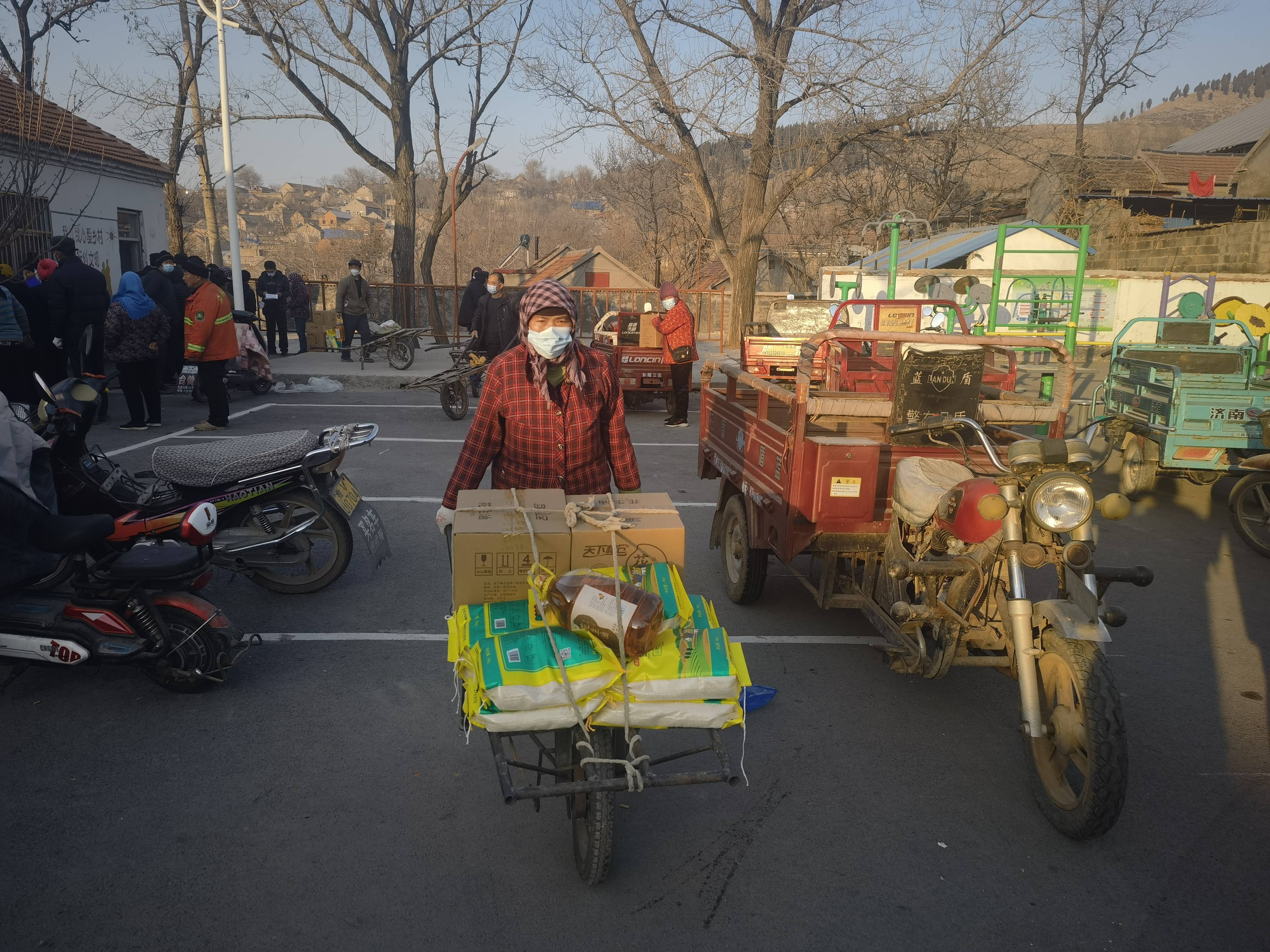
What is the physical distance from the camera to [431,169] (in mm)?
37750

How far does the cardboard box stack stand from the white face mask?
2.25ft

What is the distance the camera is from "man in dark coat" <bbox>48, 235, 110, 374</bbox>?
36.2ft

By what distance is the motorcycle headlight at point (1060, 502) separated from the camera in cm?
341

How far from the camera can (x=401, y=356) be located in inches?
684

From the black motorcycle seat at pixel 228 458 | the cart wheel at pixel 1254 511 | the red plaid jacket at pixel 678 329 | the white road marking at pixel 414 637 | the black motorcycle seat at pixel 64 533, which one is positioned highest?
the red plaid jacket at pixel 678 329

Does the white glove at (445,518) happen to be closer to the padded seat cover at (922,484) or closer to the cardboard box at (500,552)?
the cardboard box at (500,552)

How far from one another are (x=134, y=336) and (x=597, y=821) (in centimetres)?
1000

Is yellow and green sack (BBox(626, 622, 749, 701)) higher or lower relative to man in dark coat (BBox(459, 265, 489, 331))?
lower

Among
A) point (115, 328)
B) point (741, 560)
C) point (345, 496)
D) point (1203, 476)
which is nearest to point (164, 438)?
point (115, 328)

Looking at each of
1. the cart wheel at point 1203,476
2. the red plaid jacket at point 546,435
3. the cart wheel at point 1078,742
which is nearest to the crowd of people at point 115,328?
the red plaid jacket at point 546,435

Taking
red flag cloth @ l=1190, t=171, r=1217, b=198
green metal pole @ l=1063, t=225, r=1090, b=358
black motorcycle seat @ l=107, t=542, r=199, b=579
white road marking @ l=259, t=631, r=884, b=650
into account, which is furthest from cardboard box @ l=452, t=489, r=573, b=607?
red flag cloth @ l=1190, t=171, r=1217, b=198

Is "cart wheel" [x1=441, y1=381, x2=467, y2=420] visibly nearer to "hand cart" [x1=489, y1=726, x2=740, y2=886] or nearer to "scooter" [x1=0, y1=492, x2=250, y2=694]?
"scooter" [x1=0, y1=492, x2=250, y2=694]

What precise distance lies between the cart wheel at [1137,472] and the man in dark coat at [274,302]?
51.7ft

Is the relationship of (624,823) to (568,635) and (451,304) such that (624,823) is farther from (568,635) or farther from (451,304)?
(451,304)
